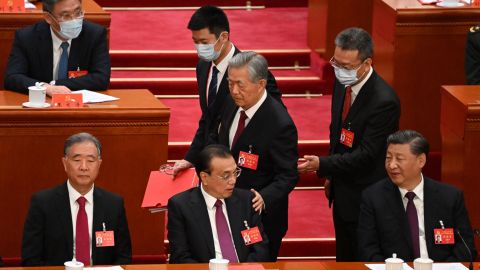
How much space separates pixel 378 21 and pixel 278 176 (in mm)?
2492

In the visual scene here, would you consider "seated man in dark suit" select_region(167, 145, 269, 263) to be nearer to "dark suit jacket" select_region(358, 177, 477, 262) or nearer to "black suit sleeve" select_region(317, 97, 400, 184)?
"dark suit jacket" select_region(358, 177, 477, 262)

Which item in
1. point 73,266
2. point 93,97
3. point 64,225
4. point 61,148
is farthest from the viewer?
point 93,97

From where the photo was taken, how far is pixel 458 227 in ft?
19.9

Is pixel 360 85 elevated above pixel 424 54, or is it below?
below

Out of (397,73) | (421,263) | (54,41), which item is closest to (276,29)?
(397,73)

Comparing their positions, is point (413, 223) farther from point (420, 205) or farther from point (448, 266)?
point (448, 266)

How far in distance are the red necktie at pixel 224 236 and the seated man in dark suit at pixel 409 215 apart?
2.03 ft

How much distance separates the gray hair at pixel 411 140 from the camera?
602cm

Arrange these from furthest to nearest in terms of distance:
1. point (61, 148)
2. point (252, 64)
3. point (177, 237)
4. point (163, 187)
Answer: point (61, 148)
point (163, 187)
point (252, 64)
point (177, 237)

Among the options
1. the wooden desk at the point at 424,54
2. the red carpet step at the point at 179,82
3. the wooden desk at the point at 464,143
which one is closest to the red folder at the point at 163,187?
the wooden desk at the point at 464,143

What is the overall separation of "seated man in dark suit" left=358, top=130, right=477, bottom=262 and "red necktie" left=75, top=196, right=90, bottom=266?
1280 mm

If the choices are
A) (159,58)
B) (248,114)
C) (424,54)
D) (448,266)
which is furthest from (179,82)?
(448,266)

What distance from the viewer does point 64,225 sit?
5.95 meters

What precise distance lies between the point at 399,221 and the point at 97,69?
201 cm
